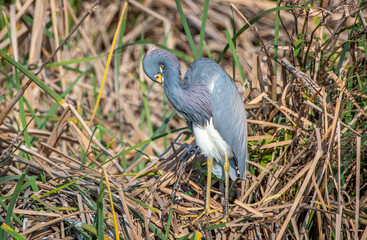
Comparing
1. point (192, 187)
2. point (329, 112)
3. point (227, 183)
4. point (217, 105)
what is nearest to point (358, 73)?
point (329, 112)

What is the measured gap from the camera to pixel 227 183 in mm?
2164

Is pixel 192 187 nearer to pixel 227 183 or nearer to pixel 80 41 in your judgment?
pixel 227 183

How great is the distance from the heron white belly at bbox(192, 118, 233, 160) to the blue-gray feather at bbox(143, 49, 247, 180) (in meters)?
0.02

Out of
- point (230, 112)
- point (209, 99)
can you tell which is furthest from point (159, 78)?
point (230, 112)

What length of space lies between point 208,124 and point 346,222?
81 centimetres

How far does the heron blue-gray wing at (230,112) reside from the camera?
87.2 inches

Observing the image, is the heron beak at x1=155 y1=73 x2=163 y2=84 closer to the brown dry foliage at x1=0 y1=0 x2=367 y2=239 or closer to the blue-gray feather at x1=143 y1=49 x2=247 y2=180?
the blue-gray feather at x1=143 y1=49 x2=247 y2=180

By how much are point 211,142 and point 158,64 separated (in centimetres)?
47

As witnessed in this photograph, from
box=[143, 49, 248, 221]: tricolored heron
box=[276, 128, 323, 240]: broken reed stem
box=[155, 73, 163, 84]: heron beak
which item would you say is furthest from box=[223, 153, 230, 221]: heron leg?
box=[155, 73, 163, 84]: heron beak

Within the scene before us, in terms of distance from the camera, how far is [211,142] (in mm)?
2229

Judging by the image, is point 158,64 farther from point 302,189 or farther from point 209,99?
point 302,189

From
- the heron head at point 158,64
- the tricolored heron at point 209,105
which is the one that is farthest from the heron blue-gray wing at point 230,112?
the heron head at point 158,64

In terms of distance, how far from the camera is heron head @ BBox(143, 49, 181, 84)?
2.16 m

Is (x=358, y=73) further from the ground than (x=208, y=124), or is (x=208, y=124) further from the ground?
(x=358, y=73)
